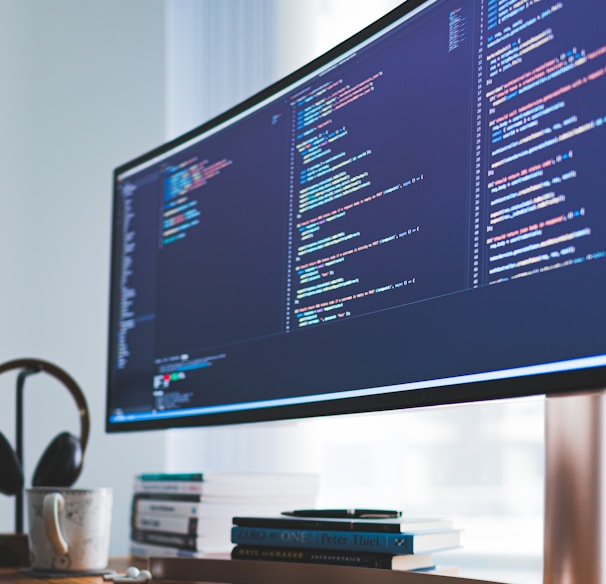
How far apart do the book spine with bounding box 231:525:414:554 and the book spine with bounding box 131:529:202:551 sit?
30 centimetres

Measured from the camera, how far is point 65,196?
1.78 m

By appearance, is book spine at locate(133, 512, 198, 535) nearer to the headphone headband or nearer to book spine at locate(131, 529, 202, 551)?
book spine at locate(131, 529, 202, 551)

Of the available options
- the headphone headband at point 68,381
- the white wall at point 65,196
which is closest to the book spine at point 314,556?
the headphone headband at point 68,381

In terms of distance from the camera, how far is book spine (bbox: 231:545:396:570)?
788 millimetres

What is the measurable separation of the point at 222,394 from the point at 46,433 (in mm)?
726

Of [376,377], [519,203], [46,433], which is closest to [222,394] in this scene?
[376,377]

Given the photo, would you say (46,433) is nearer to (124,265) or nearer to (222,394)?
(124,265)

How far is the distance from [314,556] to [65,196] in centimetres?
115

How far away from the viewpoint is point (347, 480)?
69.7 inches

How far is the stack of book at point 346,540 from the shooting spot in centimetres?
79

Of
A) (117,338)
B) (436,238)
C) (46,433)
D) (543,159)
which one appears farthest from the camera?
(46,433)

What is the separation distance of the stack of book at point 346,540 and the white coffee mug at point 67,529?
27cm

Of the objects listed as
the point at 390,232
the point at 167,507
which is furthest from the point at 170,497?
the point at 390,232

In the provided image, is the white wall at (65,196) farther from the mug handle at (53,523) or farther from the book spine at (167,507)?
the mug handle at (53,523)
